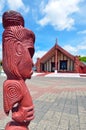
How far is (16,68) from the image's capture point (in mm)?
2908

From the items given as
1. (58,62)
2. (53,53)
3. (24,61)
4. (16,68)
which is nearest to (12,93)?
(16,68)

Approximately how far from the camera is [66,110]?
7125mm

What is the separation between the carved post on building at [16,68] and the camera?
9.45ft

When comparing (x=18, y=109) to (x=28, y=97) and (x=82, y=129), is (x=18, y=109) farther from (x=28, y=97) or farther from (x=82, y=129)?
(x=82, y=129)

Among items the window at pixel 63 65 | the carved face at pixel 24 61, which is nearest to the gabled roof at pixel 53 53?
the window at pixel 63 65

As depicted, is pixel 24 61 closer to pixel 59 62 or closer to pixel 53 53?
pixel 53 53

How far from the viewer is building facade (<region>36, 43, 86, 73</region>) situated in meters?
41.0

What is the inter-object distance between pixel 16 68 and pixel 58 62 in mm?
40887

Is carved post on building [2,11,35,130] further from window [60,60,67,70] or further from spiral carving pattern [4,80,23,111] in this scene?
window [60,60,67,70]

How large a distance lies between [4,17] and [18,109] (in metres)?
1.34

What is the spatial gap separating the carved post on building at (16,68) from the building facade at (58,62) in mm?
37073

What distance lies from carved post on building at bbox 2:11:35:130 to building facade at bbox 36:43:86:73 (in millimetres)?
37073

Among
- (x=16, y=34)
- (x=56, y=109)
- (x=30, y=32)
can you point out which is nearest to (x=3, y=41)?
(x=16, y=34)

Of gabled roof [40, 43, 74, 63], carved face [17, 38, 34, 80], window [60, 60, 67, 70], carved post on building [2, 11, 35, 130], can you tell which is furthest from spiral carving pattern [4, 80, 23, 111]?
window [60, 60, 67, 70]
